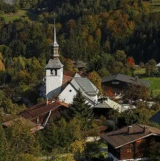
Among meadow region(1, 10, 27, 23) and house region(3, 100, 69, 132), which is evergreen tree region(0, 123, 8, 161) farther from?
meadow region(1, 10, 27, 23)

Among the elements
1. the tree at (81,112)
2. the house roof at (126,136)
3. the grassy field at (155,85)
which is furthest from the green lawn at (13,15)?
Answer: the house roof at (126,136)

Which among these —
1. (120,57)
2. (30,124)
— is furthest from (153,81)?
(30,124)

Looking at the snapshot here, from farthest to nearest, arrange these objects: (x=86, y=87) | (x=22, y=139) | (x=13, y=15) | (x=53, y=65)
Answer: (x=13, y=15)
(x=86, y=87)
(x=53, y=65)
(x=22, y=139)

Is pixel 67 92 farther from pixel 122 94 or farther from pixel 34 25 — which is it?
pixel 34 25

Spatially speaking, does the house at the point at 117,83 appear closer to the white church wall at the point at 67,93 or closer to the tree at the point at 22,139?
the white church wall at the point at 67,93

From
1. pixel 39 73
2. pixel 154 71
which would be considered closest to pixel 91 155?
pixel 39 73

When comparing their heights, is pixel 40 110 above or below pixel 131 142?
below

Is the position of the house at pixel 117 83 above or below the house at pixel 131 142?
below

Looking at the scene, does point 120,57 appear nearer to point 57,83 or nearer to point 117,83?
point 117,83
